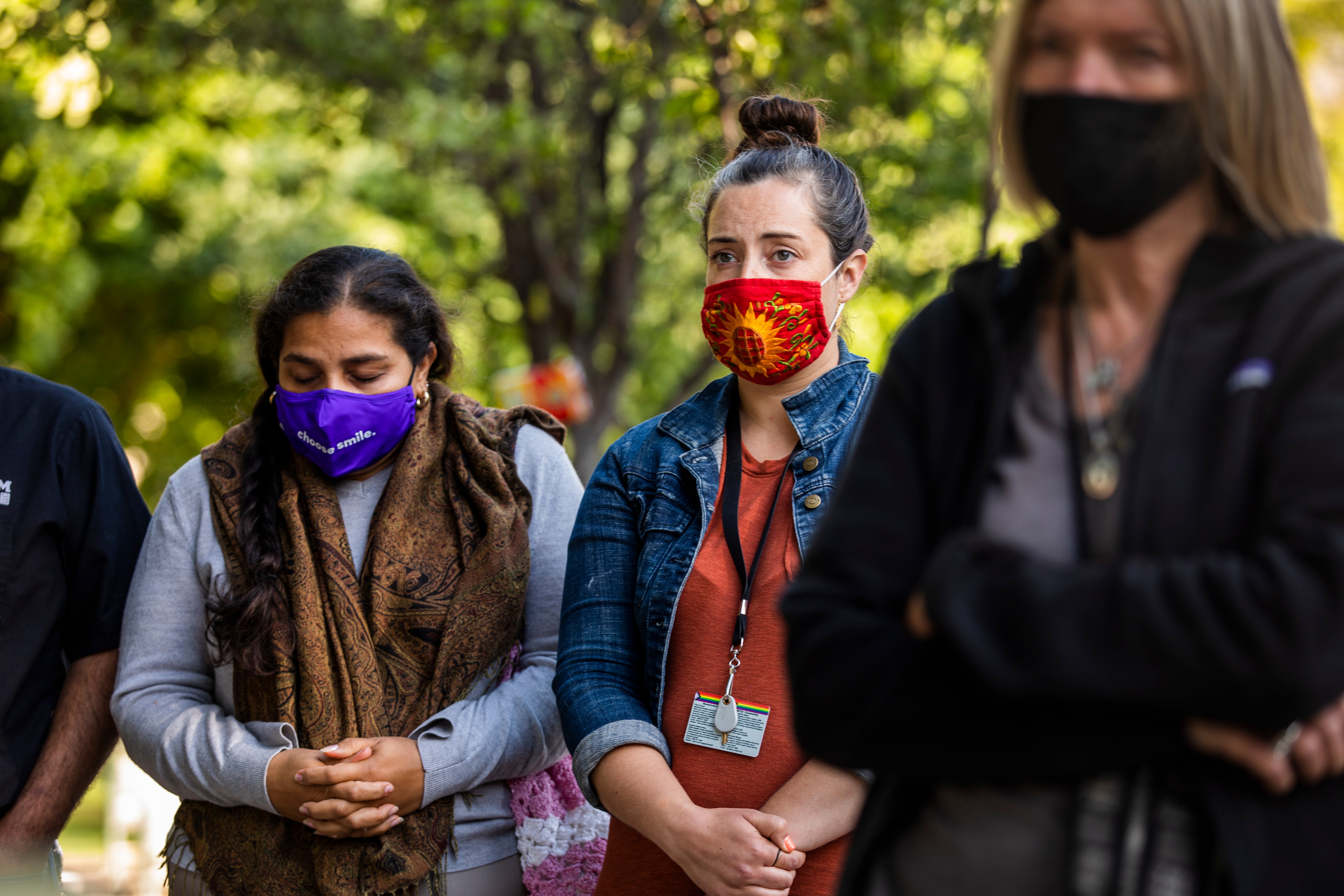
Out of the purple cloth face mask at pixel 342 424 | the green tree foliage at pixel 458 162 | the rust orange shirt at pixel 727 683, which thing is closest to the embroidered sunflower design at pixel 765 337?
the rust orange shirt at pixel 727 683

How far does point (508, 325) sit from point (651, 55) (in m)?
5.77

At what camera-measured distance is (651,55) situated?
6988 millimetres

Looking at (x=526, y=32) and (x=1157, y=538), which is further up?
(x=526, y=32)

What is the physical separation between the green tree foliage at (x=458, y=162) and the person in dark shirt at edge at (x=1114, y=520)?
1.55 meters

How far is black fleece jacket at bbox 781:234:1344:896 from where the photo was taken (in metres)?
1.19

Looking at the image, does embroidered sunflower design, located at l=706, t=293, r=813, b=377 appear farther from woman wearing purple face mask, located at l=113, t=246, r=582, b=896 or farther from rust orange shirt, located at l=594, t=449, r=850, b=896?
woman wearing purple face mask, located at l=113, t=246, r=582, b=896

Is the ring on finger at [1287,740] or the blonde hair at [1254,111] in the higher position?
the blonde hair at [1254,111]

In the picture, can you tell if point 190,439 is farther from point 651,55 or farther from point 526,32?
point 651,55

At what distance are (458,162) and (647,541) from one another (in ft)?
23.3

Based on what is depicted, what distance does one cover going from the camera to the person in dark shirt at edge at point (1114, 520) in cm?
121

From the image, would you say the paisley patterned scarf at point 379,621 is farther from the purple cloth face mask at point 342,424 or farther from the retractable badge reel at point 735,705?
the retractable badge reel at point 735,705

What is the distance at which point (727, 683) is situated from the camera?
2.35m

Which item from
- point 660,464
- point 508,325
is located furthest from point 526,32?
point 660,464

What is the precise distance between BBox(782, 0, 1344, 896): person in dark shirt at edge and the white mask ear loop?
3.71 feet
